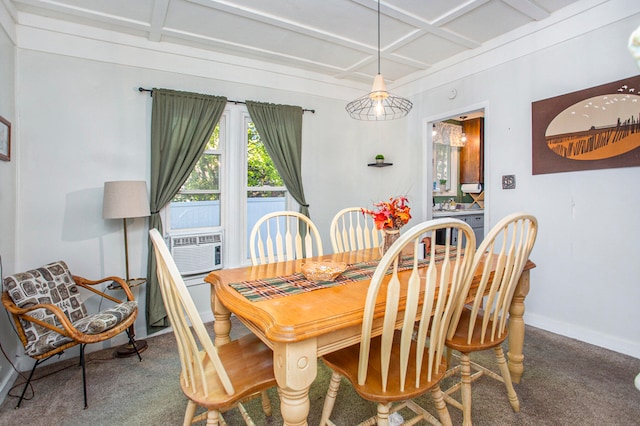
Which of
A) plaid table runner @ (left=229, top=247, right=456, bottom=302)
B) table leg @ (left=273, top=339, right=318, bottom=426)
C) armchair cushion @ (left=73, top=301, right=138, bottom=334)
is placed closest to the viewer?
table leg @ (left=273, top=339, right=318, bottom=426)

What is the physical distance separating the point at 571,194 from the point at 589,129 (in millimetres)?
523

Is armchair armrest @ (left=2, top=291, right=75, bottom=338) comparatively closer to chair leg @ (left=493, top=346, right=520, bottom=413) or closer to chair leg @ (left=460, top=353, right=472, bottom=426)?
chair leg @ (left=460, top=353, right=472, bottom=426)

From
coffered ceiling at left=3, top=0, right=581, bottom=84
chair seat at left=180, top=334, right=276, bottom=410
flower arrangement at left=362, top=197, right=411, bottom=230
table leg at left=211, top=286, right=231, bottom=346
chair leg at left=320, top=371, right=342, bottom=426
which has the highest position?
coffered ceiling at left=3, top=0, right=581, bottom=84

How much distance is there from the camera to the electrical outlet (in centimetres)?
313

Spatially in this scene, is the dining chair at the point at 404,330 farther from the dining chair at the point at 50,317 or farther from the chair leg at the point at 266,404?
the dining chair at the point at 50,317

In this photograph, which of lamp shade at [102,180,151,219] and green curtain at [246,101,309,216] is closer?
lamp shade at [102,180,151,219]

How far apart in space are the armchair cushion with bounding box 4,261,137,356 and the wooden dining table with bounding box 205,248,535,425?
3.09ft

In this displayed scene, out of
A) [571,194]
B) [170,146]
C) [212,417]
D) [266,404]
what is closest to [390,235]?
[266,404]

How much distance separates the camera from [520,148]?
3074 millimetres

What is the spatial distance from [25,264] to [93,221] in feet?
1.77

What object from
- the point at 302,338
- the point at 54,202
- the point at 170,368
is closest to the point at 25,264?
the point at 54,202

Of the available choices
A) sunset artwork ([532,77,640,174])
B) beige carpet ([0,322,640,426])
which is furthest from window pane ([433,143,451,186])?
beige carpet ([0,322,640,426])

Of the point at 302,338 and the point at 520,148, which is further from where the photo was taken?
the point at 520,148

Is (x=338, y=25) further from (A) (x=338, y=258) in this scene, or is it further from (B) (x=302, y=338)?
(B) (x=302, y=338)
